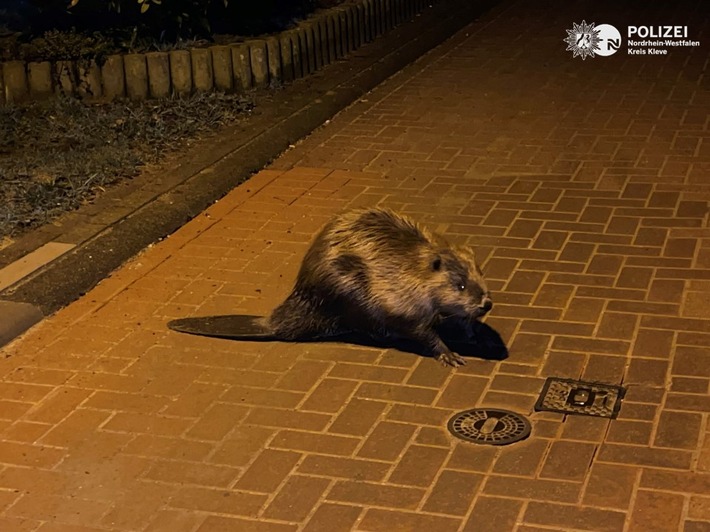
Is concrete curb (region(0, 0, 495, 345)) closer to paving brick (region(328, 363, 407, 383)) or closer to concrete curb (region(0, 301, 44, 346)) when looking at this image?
concrete curb (region(0, 301, 44, 346))

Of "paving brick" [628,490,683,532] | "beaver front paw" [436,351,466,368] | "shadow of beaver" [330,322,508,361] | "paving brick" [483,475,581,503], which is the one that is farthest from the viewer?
"shadow of beaver" [330,322,508,361]

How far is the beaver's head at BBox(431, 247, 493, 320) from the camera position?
5.51 m

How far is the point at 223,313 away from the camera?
6348 mm

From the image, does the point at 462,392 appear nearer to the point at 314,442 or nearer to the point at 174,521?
the point at 314,442

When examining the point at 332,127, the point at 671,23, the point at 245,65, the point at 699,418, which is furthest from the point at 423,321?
the point at 671,23

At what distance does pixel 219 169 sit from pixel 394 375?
136 inches

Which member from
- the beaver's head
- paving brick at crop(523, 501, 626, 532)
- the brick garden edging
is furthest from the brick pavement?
the brick garden edging

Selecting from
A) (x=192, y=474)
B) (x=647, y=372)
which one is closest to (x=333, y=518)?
(x=192, y=474)

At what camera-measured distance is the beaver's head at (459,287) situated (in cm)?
551

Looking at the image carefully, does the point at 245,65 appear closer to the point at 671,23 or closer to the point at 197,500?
the point at 671,23

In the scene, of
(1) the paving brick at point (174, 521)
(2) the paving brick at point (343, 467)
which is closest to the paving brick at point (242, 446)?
(2) the paving brick at point (343, 467)

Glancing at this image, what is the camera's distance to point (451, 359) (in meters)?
5.67

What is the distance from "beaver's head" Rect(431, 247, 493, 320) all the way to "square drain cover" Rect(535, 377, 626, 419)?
500 mm

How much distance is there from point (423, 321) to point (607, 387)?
97cm
